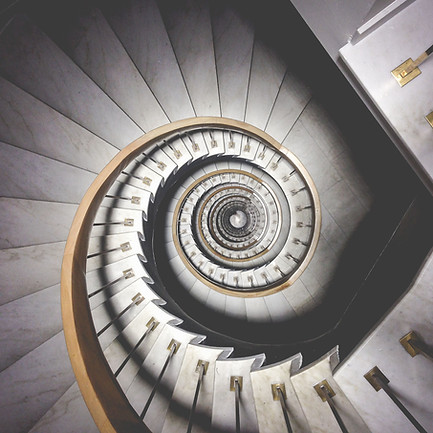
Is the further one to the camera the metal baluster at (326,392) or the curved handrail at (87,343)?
the metal baluster at (326,392)

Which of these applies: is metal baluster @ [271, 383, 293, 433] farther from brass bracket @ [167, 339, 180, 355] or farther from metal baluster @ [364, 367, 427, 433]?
brass bracket @ [167, 339, 180, 355]

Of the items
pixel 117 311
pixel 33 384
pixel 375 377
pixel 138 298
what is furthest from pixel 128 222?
pixel 375 377

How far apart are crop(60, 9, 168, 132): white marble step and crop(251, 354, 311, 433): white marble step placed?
3274 mm

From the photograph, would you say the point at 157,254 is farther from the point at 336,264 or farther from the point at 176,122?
the point at 336,264

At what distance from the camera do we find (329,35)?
1627mm

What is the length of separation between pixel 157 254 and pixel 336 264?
4307 mm

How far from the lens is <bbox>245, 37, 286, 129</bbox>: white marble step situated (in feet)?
9.56

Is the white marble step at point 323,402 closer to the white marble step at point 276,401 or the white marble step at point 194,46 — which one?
the white marble step at point 276,401

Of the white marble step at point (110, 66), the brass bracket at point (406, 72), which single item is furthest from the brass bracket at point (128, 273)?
the brass bracket at point (406, 72)

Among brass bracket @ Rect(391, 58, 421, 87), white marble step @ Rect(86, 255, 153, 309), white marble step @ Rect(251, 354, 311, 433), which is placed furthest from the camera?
white marble step @ Rect(86, 255, 153, 309)

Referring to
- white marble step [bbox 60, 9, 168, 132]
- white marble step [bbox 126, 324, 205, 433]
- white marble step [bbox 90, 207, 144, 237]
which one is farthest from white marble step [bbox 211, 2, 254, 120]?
white marble step [bbox 126, 324, 205, 433]

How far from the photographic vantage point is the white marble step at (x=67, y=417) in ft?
6.17

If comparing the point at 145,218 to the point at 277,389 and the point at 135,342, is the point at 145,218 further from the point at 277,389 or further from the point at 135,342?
the point at 277,389

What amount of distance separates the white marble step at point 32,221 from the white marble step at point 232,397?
2.31 meters
